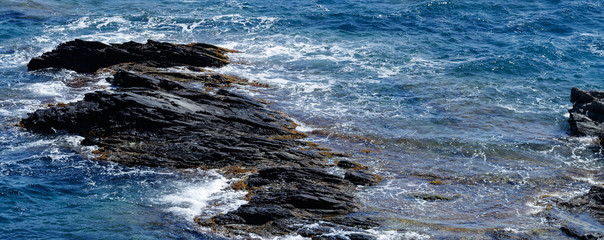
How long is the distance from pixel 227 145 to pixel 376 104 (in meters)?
12.4

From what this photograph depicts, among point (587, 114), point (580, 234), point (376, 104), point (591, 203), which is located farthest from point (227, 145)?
point (587, 114)

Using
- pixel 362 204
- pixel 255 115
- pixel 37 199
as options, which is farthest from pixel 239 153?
pixel 37 199

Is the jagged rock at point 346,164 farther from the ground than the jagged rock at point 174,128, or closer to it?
closer to it

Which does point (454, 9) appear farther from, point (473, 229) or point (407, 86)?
point (473, 229)

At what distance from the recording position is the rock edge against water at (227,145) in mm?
22062

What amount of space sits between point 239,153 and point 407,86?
1667cm

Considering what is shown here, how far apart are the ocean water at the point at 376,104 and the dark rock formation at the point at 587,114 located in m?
0.77

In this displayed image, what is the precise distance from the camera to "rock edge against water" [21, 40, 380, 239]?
72.4 feet

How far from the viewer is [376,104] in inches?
1441

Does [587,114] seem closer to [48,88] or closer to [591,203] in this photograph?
[591,203]

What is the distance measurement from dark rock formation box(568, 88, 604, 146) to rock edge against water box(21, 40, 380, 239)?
46.7 ft

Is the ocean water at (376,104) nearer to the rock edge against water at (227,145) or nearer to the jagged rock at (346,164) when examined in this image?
the rock edge against water at (227,145)

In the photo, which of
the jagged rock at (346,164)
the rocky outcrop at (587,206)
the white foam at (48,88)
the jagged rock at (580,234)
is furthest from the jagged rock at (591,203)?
the white foam at (48,88)

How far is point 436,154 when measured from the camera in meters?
29.7
